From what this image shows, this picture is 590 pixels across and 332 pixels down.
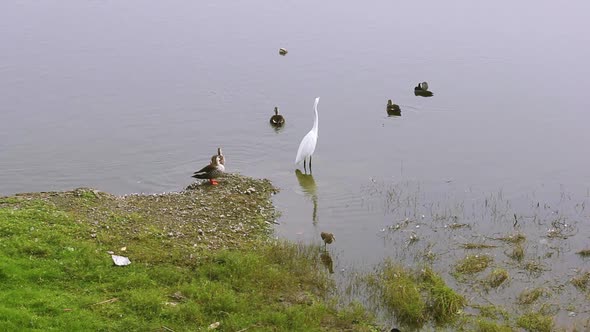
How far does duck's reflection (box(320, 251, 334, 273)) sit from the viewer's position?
43.4ft

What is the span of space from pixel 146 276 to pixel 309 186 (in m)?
7.53

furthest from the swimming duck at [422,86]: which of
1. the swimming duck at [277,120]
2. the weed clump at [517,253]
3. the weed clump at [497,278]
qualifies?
the weed clump at [497,278]

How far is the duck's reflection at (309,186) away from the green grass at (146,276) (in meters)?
3.09

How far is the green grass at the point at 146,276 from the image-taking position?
9.87 metres

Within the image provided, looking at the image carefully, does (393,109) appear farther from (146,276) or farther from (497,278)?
(146,276)

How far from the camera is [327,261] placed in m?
13.5

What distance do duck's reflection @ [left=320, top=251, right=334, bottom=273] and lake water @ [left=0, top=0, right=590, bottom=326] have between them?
24cm

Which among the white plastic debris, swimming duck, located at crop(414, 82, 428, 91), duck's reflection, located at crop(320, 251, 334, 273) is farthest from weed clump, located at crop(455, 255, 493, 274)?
swimming duck, located at crop(414, 82, 428, 91)

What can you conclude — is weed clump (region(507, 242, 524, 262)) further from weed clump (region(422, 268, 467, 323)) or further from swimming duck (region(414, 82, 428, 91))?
swimming duck (region(414, 82, 428, 91))

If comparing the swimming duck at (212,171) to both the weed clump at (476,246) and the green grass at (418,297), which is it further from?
the weed clump at (476,246)

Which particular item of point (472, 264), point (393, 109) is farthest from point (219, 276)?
point (393, 109)

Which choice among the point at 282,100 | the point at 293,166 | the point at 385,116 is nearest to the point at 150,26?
the point at 282,100

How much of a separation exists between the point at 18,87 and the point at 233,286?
17.5 meters

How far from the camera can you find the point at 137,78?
26.6 m
